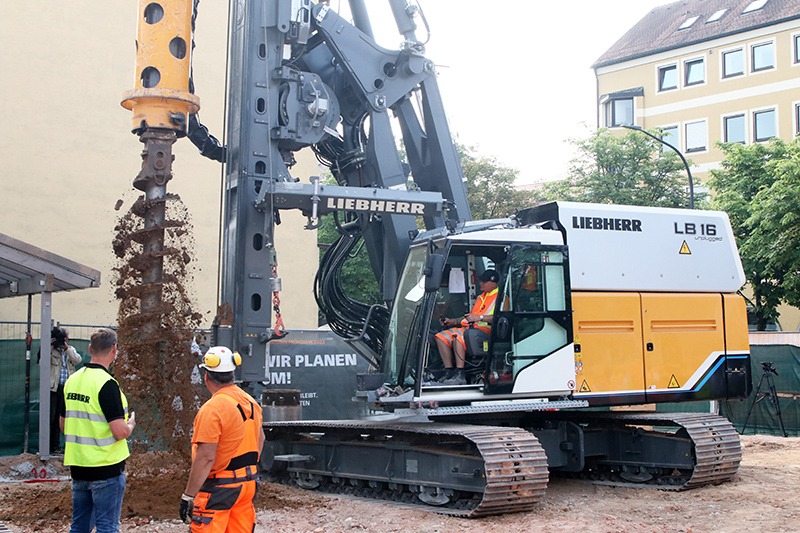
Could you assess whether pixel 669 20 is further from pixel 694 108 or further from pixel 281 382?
pixel 281 382

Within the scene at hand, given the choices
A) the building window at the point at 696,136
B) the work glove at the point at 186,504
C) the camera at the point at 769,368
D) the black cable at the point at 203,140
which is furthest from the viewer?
the building window at the point at 696,136

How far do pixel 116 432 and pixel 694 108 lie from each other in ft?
144

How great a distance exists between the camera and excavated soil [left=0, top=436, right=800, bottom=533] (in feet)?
29.3

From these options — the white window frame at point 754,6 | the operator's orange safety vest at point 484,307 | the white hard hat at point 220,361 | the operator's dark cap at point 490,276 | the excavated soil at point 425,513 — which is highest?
the white window frame at point 754,6

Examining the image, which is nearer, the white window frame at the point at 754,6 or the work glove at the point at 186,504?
the work glove at the point at 186,504

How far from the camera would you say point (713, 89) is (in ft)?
151

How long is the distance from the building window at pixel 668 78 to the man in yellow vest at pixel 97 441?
44595mm

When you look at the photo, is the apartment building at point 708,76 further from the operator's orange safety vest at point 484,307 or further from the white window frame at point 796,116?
the operator's orange safety vest at point 484,307

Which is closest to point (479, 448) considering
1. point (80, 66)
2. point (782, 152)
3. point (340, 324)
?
point (340, 324)

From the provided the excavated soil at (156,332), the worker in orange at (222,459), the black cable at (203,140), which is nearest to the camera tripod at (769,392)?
the black cable at (203,140)

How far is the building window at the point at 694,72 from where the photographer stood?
46.7 meters

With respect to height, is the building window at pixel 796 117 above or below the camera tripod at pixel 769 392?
above

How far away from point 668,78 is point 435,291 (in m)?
41.2

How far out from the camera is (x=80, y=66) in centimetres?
2420
